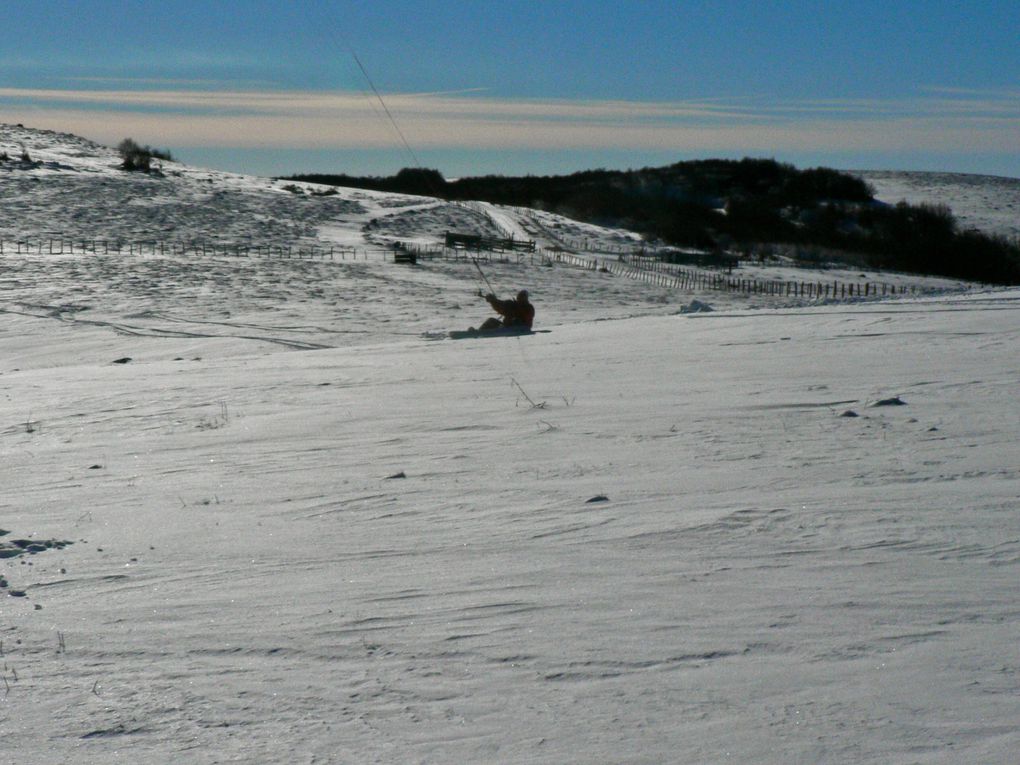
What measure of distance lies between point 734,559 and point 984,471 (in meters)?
2.82

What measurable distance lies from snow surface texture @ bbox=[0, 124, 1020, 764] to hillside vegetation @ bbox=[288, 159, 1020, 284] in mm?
64764

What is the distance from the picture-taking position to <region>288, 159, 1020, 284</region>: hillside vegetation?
84125mm

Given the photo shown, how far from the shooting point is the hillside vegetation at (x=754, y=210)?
8412cm

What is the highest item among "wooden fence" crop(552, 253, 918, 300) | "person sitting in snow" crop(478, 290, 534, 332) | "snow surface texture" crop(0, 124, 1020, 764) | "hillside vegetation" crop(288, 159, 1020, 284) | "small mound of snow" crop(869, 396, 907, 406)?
"hillside vegetation" crop(288, 159, 1020, 284)

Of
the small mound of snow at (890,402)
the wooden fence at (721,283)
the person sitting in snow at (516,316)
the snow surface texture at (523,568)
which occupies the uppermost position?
the wooden fence at (721,283)

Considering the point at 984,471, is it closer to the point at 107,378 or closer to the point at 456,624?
the point at 456,624

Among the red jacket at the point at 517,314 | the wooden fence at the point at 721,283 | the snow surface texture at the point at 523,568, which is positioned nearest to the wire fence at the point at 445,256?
the wooden fence at the point at 721,283

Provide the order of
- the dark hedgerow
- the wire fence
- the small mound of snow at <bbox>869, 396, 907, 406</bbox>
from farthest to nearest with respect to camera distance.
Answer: the dark hedgerow < the wire fence < the small mound of snow at <bbox>869, 396, 907, 406</bbox>

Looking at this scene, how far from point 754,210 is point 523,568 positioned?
350 ft

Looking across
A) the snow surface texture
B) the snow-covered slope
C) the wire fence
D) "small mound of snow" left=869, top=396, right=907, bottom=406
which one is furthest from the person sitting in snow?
the snow-covered slope

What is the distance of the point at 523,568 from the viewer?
5.96 metres

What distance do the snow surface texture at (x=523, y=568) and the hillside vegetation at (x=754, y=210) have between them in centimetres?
6476

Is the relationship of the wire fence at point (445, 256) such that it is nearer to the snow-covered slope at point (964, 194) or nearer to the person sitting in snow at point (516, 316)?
the person sitting in snow at point (516, 316)

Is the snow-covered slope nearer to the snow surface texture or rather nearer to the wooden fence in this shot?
the wooden fence
